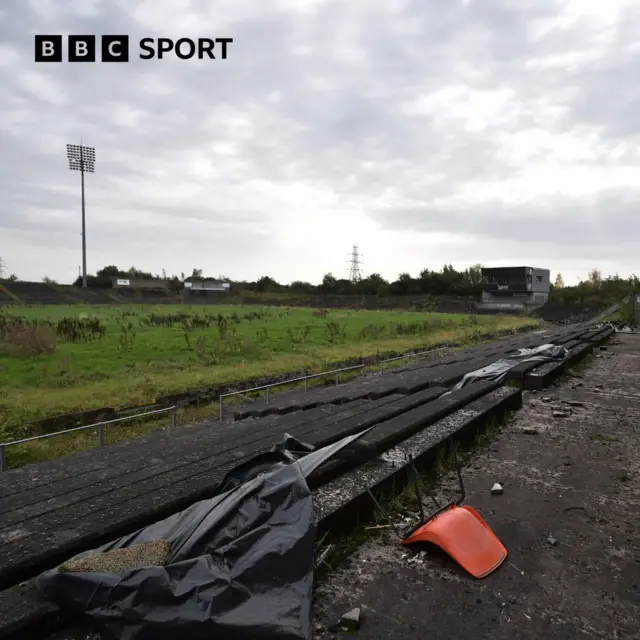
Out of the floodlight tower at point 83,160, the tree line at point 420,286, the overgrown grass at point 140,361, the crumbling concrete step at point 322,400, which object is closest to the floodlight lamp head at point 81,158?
the floodlight tower at point 83,160

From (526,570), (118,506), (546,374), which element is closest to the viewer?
(526,570)

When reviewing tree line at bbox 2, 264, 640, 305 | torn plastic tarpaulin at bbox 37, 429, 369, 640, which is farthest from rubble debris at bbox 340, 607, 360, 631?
tree line at bbox 2, 264, 640, 305

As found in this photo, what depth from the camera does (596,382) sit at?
1002 cm

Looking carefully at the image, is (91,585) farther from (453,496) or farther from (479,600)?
(453,496)

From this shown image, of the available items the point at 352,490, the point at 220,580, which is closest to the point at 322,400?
the point at 352,490

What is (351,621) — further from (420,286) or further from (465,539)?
(420,286)

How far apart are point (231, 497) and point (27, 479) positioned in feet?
7.86

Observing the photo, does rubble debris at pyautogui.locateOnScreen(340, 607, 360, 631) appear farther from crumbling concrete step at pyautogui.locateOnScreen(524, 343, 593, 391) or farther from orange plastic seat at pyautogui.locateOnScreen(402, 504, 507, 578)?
crumbling concrete step at pyautogui.locateOnScreen(524, 343, 593, 391)

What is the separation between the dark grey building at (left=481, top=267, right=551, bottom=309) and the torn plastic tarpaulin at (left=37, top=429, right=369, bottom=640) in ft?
207

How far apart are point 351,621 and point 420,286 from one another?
8046 cm

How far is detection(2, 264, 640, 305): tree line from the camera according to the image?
5897 centimetres

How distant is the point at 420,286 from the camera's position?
8062 centimetres

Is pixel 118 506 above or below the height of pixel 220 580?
below

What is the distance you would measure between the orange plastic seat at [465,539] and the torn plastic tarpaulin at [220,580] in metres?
0.90
